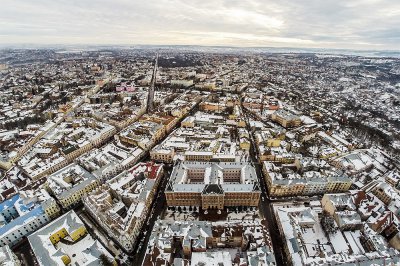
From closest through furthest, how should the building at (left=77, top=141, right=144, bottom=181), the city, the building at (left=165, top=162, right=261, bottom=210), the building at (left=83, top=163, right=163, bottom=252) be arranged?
1. the city
2. the building at (left=83, top=163, right=163, bottom=252)
3. the building at (left=165, top=162, right=261, bottom=210)
4. the building at (left=77, top=141, right=144, bottom=181)

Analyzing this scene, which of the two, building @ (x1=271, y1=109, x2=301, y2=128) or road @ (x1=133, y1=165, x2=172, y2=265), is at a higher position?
building @ (x1=271, y1=109, x2=301, y2=128)

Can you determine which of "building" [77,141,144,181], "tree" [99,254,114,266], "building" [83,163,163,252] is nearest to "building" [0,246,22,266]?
"building" [83,163,163,252]

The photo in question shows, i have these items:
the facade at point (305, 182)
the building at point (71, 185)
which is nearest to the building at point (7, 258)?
the building at point (71, 185)

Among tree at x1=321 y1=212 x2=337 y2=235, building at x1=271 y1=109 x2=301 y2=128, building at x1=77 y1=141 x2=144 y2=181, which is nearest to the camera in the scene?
tree at x1=321 y1=212 x2=337 y2=235

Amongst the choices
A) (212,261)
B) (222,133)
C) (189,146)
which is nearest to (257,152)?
(222,133)

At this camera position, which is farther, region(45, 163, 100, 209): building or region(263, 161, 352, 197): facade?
region(263, 161, 352, 197): facade

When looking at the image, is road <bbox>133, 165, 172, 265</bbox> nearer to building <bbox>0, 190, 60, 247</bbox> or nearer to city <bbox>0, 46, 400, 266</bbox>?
city <bbox>0, 46, 400, 266</bbox>

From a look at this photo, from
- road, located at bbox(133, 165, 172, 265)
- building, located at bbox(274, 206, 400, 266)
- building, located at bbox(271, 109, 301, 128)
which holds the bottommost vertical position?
road, located at bbox(133, 165, 172, 265)
